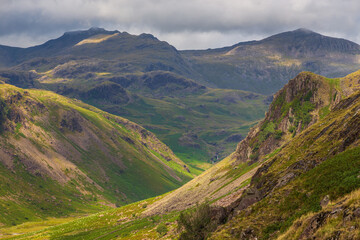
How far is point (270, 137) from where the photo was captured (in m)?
114

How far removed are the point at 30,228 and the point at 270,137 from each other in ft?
485

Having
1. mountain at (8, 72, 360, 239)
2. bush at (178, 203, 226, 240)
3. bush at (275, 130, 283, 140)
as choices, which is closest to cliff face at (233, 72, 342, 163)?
bush at (275, 130, 283, 140)

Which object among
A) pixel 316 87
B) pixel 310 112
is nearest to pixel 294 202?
pixel 310 112

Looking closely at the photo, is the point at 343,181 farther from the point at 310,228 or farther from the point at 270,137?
the point at 270,137

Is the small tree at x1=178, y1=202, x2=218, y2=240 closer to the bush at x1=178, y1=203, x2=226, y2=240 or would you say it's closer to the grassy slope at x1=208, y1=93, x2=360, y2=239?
the bush at x1=178, y1=203, x2=226, y2=240

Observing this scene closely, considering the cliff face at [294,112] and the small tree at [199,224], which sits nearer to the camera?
the small tree at [199,224]

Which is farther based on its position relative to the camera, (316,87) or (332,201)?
(316,87)

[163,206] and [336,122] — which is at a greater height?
[336,122]

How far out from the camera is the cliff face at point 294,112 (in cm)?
10638

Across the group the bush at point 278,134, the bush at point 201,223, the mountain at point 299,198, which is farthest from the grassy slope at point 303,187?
the bush at point 278,134

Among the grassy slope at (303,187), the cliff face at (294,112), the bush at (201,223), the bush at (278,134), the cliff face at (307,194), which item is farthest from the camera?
the bush at (278,134)

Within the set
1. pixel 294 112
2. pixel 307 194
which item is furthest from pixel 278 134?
pixel 307 194

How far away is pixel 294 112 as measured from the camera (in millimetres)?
112625

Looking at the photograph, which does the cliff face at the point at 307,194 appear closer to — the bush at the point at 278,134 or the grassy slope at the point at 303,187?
the grassy slope at the point at 303,187
